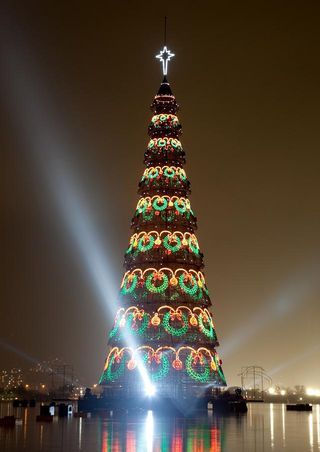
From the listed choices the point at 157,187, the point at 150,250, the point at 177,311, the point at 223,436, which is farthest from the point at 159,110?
the point at 223,436

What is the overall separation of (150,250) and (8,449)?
33.8m

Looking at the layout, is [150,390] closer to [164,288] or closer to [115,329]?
[115,329]

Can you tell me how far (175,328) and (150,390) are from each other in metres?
5.12

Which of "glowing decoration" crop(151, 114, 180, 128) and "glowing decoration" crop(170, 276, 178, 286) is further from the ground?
"glowing decoration" crop(151, 114, 180, 128)

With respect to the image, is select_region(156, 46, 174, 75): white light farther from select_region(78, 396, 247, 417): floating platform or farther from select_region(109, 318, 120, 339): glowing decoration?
select_region(78, 396, 247, 417): floating platform

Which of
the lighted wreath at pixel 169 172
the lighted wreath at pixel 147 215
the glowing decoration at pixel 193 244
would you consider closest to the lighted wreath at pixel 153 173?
the lighted wreath at pixel 169 172

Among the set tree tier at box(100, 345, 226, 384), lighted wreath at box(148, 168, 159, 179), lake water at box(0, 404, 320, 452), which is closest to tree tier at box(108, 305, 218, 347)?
tree tier at box(100, 345, 226, 384)

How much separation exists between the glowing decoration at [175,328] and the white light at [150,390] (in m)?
4.31

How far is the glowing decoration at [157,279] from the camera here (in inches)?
2089

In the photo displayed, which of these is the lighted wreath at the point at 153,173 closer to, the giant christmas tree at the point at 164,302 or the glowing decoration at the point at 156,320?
the giant christmas tree at the point at 164,302

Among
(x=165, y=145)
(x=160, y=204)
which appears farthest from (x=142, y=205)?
(x=165, y=145)

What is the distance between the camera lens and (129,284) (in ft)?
179

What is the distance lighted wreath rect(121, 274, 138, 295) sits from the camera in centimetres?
5388

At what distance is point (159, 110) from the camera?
61594 millimetres
